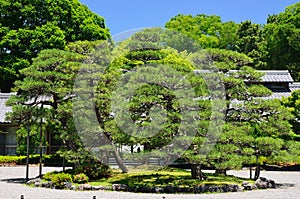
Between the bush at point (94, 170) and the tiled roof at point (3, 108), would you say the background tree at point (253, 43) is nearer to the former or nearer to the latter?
the tiled roof at point (3, 108)

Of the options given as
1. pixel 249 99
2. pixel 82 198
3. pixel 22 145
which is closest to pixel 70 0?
pixel 22 145

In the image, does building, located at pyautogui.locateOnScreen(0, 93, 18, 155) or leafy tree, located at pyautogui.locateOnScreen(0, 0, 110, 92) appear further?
leafy tree, located at pyautogui.locateOnScreen(0, 0, 110, 92)

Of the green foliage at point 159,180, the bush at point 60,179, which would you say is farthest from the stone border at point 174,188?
the green foliage at point 159,180

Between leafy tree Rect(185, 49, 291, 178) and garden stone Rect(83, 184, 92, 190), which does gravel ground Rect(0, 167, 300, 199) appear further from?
leafy tree Rect(185, 49, 291, 178)

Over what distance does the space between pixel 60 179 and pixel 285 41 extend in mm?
25024

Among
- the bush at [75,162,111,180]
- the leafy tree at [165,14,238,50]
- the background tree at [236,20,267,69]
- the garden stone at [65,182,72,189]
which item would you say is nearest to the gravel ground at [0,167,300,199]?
the garden stone at [65,182,72,189]

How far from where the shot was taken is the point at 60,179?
42.6ft

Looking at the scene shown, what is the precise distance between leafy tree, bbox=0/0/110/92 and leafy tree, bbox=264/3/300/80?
1295cm

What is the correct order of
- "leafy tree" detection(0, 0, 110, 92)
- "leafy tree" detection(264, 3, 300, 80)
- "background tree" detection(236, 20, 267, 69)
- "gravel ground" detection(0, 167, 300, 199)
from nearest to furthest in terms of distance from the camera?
"gravel ground" detection(0, 167, 300, 199) → "leafy tree" detection(0, 0, 110, 92) → "leafy tree" detection(264, 3, 300, 80) → "background tree" detection(236, 20, 267, 69)

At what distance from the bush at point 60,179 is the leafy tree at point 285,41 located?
24235mm

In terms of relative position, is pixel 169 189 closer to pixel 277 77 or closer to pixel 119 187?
pixel 119 187

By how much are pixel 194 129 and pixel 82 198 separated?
3623mm

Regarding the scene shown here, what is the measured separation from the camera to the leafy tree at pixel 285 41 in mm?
32844

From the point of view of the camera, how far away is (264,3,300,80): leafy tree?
32844 mm
